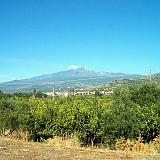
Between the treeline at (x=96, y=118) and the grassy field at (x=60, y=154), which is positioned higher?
the treeline at (x=96, y=118)

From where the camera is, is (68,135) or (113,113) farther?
(68,135)

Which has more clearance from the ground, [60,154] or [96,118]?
[96,118]

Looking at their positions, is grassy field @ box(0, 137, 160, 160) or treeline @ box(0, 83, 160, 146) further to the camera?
treeline @ box(0, 83, 160, 146)

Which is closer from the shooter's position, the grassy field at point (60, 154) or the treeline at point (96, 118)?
the grassy field at point (60, 154)

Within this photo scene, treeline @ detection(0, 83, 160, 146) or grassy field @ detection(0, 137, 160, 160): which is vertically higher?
treeline @ detection(0, 83, 160, 146)

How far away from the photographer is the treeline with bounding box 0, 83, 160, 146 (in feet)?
75.0

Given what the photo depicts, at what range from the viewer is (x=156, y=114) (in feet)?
76.3

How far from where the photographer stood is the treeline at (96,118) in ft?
75.0

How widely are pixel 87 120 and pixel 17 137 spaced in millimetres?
5864

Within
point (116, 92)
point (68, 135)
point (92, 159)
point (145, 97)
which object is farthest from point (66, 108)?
point (92, 159)

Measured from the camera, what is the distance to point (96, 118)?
79.5 feet

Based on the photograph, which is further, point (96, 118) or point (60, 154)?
point (96, 118)

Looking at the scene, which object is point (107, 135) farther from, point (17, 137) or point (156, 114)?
point (17, 137)

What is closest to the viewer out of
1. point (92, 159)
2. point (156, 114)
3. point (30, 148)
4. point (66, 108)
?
point (92, 159)
